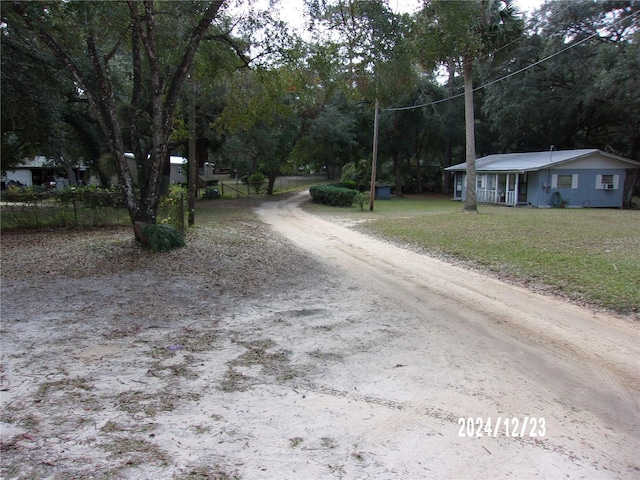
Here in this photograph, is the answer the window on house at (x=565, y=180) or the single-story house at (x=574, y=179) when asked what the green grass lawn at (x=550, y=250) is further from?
the window on house at (x=565, y=180)

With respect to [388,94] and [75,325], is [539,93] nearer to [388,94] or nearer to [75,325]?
[388,94]

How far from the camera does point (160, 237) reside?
957cm

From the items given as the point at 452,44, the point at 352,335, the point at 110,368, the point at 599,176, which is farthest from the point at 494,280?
the point at 599,176

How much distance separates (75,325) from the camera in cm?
526

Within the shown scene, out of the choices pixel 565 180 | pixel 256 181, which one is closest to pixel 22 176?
pixel 256 181

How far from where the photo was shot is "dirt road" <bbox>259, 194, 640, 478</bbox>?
9.17 feet

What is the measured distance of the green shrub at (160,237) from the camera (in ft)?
31.4

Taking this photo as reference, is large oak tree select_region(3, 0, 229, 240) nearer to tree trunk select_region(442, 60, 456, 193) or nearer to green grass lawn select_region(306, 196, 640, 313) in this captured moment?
green grass lawn select_region(306, 196, 640, 313)

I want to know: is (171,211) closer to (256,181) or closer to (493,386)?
(493,386)

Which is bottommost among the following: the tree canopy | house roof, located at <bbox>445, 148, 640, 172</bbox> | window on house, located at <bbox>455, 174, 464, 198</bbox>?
window on house, located at <bbox>455, 174, 464, 198</bbox>
